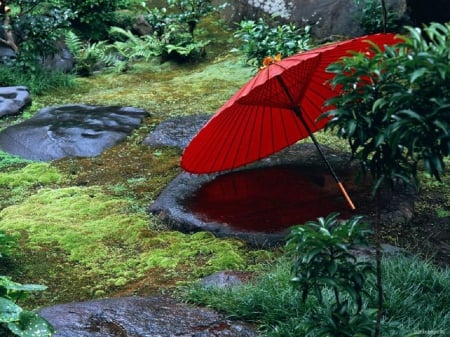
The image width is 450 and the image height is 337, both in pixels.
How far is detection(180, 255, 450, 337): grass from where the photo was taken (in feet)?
9.76

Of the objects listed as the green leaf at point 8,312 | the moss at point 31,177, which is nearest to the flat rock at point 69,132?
the moss at point 31,177

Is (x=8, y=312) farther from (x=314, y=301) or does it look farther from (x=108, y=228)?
(x=108, y=228)

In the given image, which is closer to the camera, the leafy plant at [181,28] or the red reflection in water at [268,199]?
the red reflection in water at [268,199]

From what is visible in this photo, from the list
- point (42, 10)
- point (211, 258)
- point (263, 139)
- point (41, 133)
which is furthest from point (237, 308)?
point (42, 10)

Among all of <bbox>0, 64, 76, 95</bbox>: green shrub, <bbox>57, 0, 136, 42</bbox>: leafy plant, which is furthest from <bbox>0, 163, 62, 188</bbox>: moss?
<bbox>57, 0, 136, 42</bbox>: leafy plant

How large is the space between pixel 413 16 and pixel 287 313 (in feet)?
16.9

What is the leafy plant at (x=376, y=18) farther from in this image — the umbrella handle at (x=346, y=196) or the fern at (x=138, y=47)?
the umbrella handle at (x=346, y=196)

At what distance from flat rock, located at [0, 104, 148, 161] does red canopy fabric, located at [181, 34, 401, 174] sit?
2009 millimetres

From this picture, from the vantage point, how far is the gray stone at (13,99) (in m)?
7.44

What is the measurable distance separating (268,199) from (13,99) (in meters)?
4.26

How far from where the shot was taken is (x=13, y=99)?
7.68 m

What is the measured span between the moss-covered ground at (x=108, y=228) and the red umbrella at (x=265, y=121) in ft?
2.02

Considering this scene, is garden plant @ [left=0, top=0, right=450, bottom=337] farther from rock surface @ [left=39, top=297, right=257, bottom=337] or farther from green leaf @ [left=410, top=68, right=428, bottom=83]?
rock surface @ [left=39, top=297, right=257, bottom=337]

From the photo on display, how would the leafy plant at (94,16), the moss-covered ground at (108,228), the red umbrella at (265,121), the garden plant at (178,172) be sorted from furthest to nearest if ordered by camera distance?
the leafy plant at (94,16) → the red umbrella at (265,121) → the moss-covered ground at (108,228) → the garden plant at (178,172)
